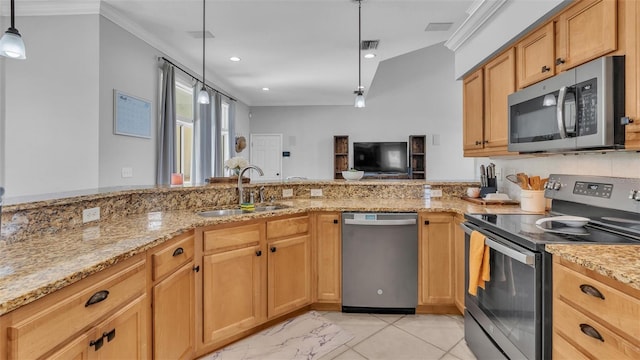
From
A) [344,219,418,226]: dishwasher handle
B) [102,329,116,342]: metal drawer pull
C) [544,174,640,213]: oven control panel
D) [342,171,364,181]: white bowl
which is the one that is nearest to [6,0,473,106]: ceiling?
[342,171,364,181]: white bowl

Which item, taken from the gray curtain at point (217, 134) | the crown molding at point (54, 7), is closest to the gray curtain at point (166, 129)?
the crown molding at point (54, 7)

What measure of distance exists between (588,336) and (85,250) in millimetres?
1918

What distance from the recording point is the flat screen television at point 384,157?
7.14m

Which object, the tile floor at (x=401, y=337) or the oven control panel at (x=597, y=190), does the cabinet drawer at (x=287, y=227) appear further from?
the oven control panel at (x=597, y=190)

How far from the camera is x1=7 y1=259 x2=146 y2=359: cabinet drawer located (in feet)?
2.88

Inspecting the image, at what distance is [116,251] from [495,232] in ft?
6.04

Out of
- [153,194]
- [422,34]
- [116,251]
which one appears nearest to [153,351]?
[116,251]

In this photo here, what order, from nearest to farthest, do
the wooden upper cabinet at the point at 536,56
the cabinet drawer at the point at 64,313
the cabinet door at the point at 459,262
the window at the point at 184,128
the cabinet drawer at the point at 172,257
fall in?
1. the cabinet drawer at the point at 64,313
2. the cabinet drawer at the point at 172,257
3. the wooden upper cabinet at the point at 536,56
4. the cabinet door at the point at 459,262
5. the window at the point at 184,128

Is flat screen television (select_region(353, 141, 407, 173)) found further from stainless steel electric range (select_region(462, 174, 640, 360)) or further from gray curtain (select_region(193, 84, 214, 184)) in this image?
stainless steel electric range (select_region(462, 174, 640, 360))

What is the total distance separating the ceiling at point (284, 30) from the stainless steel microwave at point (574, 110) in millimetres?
1445

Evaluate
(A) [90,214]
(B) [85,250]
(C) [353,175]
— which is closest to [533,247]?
(B) [85,250]

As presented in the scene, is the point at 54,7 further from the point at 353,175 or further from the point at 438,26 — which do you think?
the point at 438,26

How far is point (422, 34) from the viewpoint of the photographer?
3.61 meters

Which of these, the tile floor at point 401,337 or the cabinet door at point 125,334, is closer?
the cabinet door at point 125,334
